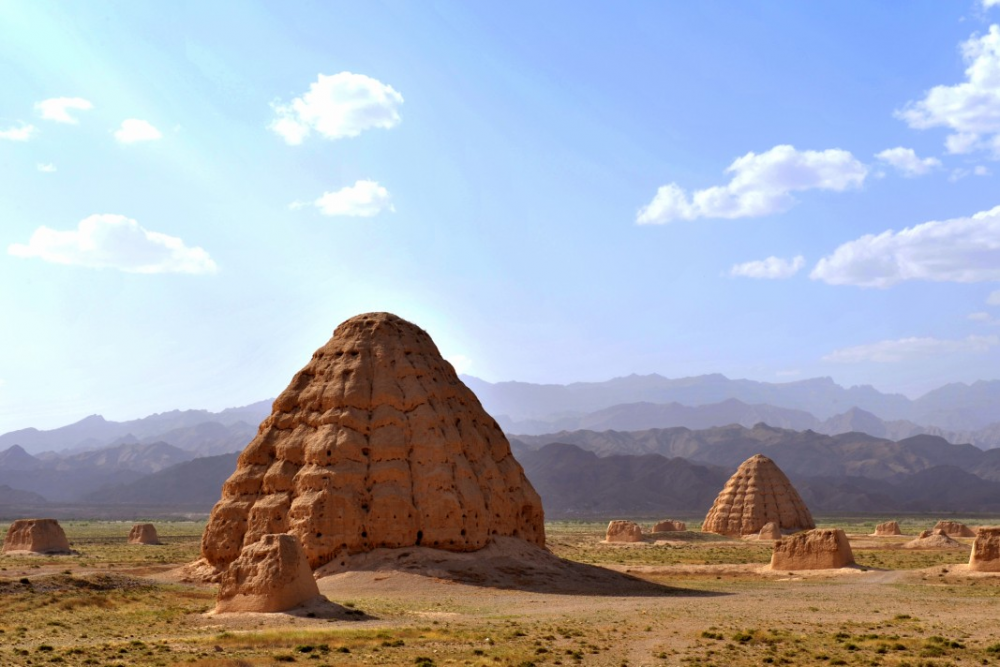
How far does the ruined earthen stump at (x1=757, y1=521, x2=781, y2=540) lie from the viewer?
205 ft

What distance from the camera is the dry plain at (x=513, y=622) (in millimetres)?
19297

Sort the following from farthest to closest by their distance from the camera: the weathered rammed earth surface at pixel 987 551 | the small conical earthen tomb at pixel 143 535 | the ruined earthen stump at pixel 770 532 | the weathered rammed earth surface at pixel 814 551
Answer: the ruined earthen stump at pixel 770 532 < the small conical earthen tomb at pixel 143 535 < the weathered rammed earth surface at pixel 814 551 < the weathered rammed earth surface at pixel 987 551

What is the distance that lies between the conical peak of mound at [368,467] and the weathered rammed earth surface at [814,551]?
417 inches

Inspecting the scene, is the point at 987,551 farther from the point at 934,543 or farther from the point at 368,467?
the point at 368,467

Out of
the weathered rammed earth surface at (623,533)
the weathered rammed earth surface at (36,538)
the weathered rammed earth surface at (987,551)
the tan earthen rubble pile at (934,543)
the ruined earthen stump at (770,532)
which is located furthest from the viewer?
the weathered rammed earth surface at (623,533)

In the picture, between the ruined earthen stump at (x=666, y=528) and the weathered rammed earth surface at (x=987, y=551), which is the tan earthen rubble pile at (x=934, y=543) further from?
the weathered rammed earth surface at (x=987, y=551)

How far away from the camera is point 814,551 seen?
3853cm

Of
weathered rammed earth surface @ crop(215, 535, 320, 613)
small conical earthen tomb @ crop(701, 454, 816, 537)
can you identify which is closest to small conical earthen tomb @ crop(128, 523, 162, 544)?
small conical earthen tomb @ crop(701, 454, 816, 537)

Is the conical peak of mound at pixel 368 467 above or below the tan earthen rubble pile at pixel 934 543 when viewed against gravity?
above

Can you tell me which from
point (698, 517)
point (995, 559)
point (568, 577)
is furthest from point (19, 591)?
point (698, 517)

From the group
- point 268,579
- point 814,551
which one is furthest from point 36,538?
point 814,551

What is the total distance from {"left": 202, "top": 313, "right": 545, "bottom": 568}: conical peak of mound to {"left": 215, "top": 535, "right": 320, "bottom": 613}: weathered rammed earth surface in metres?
6.26

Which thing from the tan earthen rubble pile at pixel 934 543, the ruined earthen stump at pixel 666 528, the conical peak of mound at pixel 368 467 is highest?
the conical peak of mound at pixel 368 467

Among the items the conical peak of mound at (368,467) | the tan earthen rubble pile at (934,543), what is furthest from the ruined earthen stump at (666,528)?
the conical peak of mound at (368,467)
